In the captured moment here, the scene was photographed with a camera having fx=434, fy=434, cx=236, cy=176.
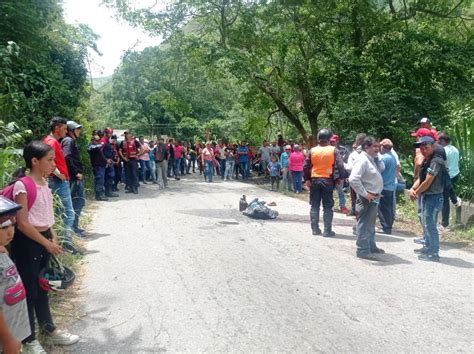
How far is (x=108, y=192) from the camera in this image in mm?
11930

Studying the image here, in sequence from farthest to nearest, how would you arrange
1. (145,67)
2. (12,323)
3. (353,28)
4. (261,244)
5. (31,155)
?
(145,67)
(353,28)
(261,244)
(31,155)
(12,323)

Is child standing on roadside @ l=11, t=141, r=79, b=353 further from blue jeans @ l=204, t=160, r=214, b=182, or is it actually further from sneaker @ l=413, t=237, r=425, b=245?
blue jeans @ l=204, t=160, r=214, b=182

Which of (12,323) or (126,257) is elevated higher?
(12,323)

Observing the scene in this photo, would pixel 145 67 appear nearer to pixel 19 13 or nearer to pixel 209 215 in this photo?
pixel 19 13

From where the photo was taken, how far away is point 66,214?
6.21 m

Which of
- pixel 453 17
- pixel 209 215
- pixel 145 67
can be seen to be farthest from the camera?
pixel 145 67

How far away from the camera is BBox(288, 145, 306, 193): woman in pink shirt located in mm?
13602

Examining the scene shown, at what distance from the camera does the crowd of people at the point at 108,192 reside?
289 centimetres

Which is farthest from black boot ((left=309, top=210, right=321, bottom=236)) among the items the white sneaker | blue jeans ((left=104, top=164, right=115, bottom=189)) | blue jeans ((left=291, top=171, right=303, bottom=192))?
blue jeans ((left=104, top=164, right=115, bottom=189))

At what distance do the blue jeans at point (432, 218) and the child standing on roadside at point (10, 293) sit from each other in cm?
528

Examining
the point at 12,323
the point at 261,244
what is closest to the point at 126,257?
the point at 261,244

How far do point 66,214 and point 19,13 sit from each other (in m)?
6.06

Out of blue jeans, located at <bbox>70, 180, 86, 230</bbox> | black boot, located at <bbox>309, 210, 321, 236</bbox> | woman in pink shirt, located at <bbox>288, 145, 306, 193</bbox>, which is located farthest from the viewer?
woman in pink shirt, located at <bbox>288, 145, 306, 193</bbox>

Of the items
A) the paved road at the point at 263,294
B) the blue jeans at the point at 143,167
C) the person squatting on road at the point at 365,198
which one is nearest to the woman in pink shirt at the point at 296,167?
the blue jeans at the point at 143,167
